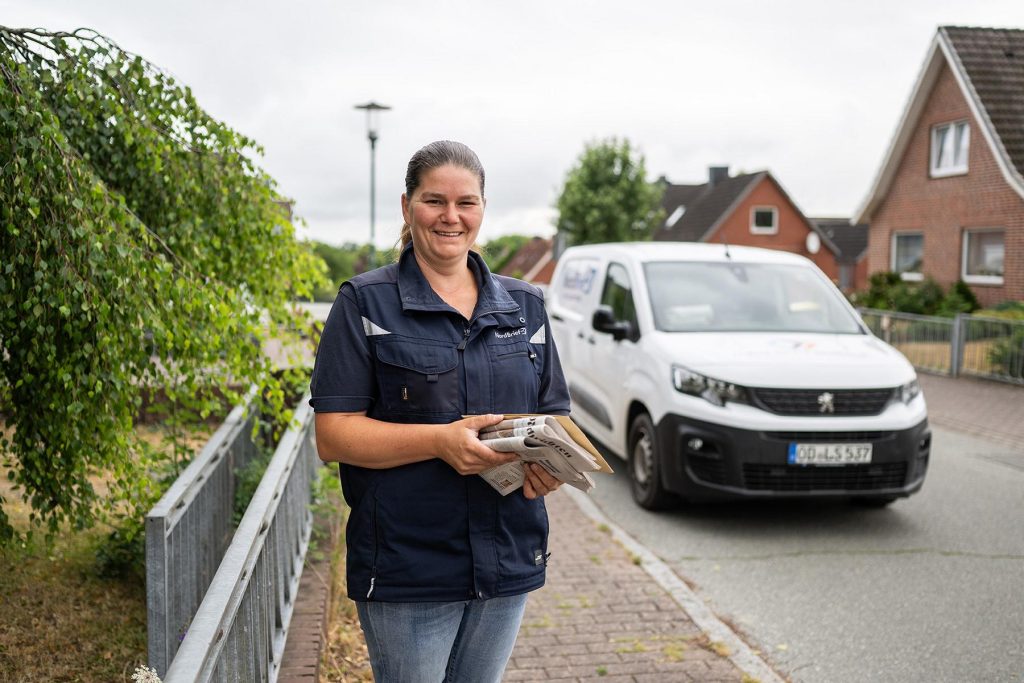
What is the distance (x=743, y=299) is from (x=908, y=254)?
2262cm

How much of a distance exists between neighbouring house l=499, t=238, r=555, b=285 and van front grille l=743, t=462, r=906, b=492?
1858 inches

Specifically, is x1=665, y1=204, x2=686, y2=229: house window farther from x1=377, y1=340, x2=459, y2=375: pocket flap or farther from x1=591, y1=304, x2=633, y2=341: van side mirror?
x1=377, y1=340, x2=459, y2=375: pocket flap

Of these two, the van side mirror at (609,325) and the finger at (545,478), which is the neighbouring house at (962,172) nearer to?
the van side mirror at (609,325)

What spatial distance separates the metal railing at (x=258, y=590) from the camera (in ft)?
7.50

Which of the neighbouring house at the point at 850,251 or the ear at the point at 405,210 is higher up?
the neighbouring house at the point at 850,251

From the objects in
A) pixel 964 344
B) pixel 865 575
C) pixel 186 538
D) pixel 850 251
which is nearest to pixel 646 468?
pixel 865 575

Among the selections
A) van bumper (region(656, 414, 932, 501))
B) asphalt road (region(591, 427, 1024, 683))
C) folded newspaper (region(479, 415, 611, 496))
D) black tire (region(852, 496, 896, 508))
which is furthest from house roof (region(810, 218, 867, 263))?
folded newspaper (region(479, 415, 611, 496))

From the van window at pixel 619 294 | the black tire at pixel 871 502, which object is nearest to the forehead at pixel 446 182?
the van window at pixel 619 294

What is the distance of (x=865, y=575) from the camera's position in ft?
19.6

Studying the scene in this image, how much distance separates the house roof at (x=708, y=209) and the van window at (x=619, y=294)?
41.4 meters

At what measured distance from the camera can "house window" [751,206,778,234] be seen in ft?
172

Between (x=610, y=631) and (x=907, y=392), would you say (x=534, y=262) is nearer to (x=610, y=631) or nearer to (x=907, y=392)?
(x=907, y=392)

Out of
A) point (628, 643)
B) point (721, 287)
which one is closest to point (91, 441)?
point (628, 643)

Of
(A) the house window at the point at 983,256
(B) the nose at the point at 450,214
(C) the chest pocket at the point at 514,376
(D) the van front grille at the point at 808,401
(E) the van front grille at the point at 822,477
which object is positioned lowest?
(E) the van front grille at the point at 822,477
